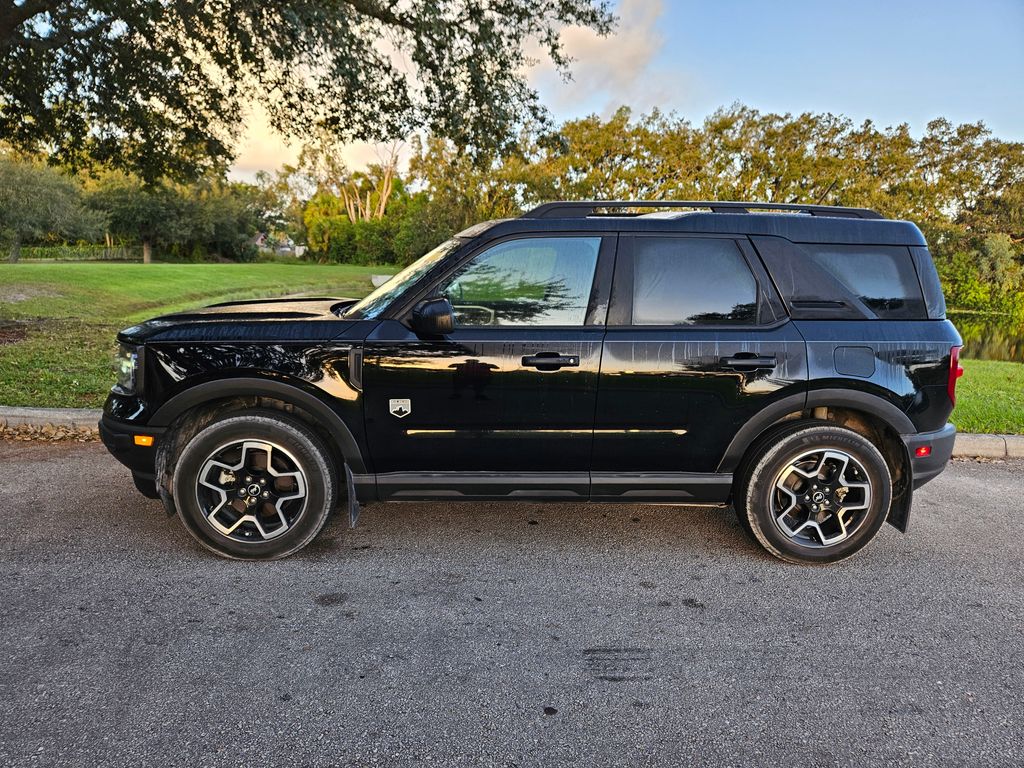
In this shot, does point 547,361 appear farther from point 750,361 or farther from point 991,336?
point 991,336

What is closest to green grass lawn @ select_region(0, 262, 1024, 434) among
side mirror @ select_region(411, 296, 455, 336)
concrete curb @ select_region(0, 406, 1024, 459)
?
concrete curb @ select_region(0, 406, 1024, 459)

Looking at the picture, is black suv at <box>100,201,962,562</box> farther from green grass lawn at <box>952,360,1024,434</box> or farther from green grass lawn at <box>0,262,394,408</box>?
green grass lawn at <box>0,262,394,408</box>

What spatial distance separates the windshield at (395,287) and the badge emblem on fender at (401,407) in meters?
0.49

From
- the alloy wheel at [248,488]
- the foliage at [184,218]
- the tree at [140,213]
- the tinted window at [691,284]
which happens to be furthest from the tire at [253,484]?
the tree at [140,213]

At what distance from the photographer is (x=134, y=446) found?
136 inches

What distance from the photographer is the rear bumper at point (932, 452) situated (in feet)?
11.4

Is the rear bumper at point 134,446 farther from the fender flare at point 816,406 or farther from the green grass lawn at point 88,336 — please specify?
the green grass lawn at point 88,336

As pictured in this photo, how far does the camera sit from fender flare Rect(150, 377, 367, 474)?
3359 mm

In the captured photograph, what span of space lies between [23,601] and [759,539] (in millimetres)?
3672

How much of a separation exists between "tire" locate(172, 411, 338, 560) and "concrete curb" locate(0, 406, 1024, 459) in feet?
9.81

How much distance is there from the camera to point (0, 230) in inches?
1329

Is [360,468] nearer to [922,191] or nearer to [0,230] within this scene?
[922,191]

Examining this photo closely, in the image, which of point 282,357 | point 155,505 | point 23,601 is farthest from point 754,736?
point 155,505

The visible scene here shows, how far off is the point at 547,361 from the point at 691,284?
0.90 m
